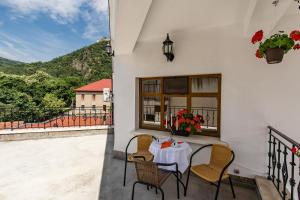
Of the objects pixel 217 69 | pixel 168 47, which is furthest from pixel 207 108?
→ pixel 168 47

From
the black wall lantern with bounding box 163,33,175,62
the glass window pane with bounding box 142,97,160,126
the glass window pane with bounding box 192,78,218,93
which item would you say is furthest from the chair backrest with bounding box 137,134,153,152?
the black wall lantern with bounding box 163,33,175,62

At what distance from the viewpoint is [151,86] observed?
14.4 ft

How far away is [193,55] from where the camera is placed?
356cm

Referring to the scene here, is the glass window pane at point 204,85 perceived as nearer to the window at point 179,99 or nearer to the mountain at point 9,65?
the window at point 179,99

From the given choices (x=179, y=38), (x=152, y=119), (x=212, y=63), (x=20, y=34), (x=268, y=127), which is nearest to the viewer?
(x=268, y=127)

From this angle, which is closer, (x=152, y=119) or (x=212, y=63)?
(x=212, y=63)

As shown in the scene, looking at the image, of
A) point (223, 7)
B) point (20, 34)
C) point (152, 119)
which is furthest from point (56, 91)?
point (223, 7)

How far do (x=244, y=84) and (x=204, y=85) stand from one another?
80 cm

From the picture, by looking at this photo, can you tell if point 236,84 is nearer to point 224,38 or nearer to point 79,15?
point 224,38

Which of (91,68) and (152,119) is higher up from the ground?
(91,68)

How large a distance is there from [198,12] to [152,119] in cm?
265

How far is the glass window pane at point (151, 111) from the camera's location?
4.42 m

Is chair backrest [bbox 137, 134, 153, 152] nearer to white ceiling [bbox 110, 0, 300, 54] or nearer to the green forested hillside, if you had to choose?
white ceiling [bbox 110, 0, 300, 54]

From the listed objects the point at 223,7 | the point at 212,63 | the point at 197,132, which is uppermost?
the point at 223,7
